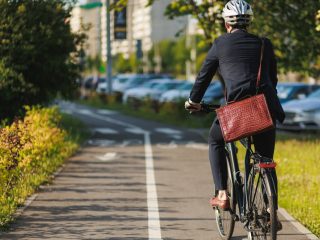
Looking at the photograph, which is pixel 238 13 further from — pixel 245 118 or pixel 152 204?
pixel 152 204

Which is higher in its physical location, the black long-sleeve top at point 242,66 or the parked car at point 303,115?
the black long-sleeve top at point 242,66

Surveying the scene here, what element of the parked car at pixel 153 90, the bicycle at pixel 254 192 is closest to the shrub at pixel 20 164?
the bicycle at pixel 254 192

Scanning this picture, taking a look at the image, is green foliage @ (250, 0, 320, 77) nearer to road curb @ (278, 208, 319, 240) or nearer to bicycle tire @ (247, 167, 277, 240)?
road curb @ (278, 208, 319, 240)

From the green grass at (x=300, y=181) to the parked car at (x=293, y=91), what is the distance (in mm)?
9160

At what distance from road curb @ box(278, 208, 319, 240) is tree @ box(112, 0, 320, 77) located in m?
9.30

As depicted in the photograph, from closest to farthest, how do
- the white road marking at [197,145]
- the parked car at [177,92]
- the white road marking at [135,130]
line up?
the white road marking at [197,145], the white road marking at [135,130], the parked car at [177,92]

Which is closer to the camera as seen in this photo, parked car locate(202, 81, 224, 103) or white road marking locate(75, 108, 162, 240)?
white road marking locate(75, 108, 162, 240)

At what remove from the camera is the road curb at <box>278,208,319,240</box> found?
7.79 meters

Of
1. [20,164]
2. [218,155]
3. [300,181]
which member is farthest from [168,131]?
[218,155]

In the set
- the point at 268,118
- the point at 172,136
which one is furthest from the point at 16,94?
the point at 268,118

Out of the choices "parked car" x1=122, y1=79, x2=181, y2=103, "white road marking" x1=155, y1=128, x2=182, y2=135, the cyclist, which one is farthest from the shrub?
"parked car" x1=122, y1=79, x2=181, y2=103

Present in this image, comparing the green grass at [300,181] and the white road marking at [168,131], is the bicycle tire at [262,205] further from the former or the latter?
the white road marking at [168,131]

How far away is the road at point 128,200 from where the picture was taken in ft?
26.2

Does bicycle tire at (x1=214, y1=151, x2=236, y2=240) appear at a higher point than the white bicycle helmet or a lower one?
lower
